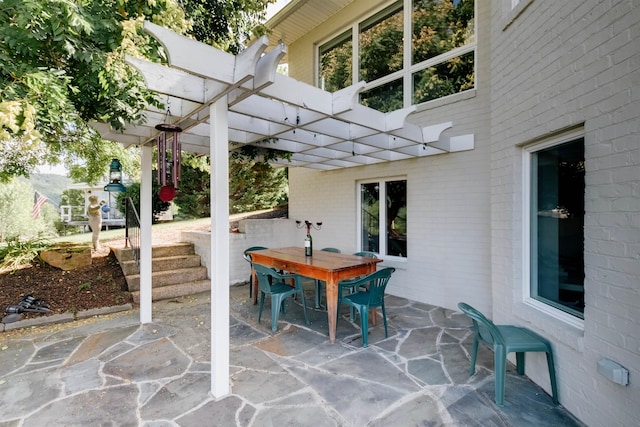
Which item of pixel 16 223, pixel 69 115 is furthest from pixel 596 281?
pixel 16 223

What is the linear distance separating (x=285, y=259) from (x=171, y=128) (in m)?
2.47

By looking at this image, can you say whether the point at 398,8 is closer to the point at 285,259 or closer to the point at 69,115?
the point at 285,259

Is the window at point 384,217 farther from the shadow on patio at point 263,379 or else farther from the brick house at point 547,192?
the shadow on patio at point 263,379

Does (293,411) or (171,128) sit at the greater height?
(171,128)

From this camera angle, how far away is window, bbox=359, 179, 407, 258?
237 inches

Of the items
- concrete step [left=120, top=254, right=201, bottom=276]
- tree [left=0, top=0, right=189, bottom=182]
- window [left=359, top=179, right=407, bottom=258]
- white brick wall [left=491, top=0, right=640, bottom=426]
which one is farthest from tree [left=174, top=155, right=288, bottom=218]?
white brick wall [left=491, top=0, right=640, bottom=426]

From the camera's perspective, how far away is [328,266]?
415cm

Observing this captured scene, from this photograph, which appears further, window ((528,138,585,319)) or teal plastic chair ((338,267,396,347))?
teal plastic chair ((338,267,396,347))

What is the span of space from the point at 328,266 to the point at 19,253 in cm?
599

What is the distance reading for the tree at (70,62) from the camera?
95.7 inches

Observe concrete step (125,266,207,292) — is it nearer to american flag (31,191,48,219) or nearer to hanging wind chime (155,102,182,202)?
hanging wind chime (155,102,182,202)

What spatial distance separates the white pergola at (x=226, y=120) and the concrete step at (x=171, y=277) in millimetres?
1361

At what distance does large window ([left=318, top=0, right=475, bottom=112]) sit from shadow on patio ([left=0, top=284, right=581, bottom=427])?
3822 mm

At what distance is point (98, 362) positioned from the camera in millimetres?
3389
